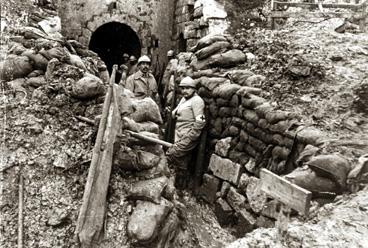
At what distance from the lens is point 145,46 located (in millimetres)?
10023

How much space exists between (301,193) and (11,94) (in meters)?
3.60

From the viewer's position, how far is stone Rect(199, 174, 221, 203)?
5637 mm

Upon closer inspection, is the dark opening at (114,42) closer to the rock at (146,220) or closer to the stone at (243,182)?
the stone at (243,182)

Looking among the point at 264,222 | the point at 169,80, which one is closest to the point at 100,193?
the point at 264,222

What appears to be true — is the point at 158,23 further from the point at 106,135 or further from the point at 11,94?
the point at 106,135

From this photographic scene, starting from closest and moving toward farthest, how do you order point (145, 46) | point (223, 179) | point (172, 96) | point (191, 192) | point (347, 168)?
point (347, 168), point (223, 179), point (191, 192), point (172, 96), point (145, 46)

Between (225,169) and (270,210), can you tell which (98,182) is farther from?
(225,169)

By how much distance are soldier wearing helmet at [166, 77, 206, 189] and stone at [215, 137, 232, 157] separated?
0.31 m

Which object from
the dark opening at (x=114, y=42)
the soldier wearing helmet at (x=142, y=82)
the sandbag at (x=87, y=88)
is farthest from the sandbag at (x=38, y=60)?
the dark opening at (x=114, y=42)

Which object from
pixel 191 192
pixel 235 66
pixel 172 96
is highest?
pixel 235 66

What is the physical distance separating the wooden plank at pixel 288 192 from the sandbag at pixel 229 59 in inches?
136

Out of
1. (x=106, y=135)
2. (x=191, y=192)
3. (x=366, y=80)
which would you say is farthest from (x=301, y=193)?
(x=191, y=192)

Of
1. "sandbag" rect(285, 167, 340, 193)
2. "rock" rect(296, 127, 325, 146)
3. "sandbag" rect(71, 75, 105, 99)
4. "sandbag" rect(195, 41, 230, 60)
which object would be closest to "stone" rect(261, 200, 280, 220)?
"rock" rect(296, 127, 325, 146)

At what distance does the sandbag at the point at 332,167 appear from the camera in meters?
3.26
